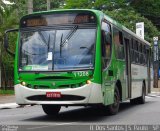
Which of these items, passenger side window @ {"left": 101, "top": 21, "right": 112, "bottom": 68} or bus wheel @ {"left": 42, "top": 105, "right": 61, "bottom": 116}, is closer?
passenger side window @ {"left": 101, "top": 21, "right": 112, "bottom": 68}

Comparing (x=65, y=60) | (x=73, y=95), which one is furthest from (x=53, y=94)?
(x=65, y=60)

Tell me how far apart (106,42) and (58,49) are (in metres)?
1.57

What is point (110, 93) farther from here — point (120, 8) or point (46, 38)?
point (120, 8)

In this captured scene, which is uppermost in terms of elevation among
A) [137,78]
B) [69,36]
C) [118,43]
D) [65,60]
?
[69,36]

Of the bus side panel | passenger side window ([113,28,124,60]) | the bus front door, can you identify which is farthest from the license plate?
the bus side panel

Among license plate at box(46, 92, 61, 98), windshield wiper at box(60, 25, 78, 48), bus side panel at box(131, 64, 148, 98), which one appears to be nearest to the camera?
license plate at box(46, 92, 61, 98)

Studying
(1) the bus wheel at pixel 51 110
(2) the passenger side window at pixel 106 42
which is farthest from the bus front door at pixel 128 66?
(1) the bus wheel at pixel 51 110

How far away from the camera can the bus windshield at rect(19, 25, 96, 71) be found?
13.9 meters

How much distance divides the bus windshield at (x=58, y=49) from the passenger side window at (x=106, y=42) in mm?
424

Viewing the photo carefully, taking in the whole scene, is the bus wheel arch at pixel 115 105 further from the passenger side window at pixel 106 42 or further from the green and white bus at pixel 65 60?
the passenger side window at pixel 106 42

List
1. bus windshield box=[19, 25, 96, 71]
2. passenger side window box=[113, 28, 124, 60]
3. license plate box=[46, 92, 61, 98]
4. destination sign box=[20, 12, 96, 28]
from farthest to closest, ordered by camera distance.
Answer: passenger side window box=[113, 28, 124, 60]
destination sign box=[20, 12, 96, 28]
bus windshield box=[19, 25, 96, 71]
license plate box=[46, 92, 61, 98]

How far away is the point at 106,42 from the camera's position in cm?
1470

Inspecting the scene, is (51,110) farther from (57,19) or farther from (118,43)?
(57,19)

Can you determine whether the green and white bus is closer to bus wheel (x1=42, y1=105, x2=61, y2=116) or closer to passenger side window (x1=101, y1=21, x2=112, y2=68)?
passenger side window (x1=101, y1=21, x2=112, y2=68)
